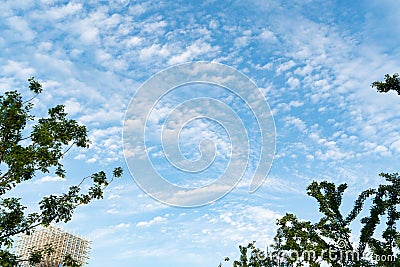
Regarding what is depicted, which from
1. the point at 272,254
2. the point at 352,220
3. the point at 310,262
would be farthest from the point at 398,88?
the point at 272,254

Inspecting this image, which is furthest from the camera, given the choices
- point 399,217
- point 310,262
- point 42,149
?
point 399,217

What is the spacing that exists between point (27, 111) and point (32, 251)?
3.70m

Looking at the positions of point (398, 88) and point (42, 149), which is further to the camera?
point (398, 88)

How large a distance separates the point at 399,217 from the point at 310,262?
513 centimetres

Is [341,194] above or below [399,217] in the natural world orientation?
above

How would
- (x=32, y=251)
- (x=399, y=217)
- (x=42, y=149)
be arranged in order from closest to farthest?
(x=42, y=149)
(x=32, y=251)
(x=399, y=217)

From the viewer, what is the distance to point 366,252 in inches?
659

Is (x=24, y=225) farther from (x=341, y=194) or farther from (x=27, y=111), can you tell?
(x=341, y=194)

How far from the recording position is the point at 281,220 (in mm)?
16859

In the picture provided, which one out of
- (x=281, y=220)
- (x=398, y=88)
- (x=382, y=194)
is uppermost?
(x=398, y=88)

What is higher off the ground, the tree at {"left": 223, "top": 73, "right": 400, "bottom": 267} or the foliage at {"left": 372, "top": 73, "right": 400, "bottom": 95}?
the foliage at {"left": 372, "top": 73, "right": 400, "bottom": 95}

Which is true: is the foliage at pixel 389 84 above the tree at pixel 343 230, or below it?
above

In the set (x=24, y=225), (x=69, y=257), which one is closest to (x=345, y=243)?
(x=69, y=257)

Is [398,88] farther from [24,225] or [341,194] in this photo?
[24,225]
